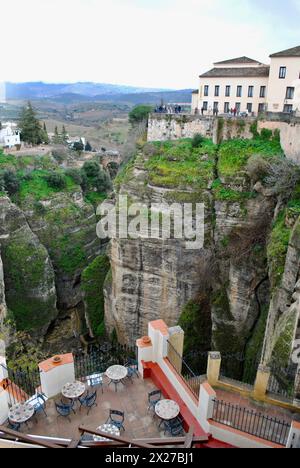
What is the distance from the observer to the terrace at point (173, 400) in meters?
9.32

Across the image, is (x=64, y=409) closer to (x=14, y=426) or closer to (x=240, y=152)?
(x=14, y=426)

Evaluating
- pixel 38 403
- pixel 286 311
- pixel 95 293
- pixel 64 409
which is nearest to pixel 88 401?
pixel 64 409

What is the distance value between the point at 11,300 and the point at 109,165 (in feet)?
96.5

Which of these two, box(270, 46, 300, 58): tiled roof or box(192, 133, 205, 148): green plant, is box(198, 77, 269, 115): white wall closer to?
box(270, 46, 300, 58): tiled roof

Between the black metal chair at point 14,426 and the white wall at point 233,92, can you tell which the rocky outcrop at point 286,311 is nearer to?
the black metal chair at point 14,426

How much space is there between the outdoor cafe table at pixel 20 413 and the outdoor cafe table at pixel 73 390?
0.97 meters

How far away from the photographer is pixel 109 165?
5338cm

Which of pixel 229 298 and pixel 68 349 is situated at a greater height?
pixel 229 298

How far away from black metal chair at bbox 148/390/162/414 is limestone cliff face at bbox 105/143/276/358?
367 inches

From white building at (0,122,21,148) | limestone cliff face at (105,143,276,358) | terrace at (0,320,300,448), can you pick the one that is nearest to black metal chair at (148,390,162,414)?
terrace at (0,320,300,448)

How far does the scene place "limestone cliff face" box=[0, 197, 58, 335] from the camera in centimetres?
2828

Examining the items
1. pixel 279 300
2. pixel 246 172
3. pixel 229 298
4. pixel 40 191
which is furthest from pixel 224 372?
pixel 40 191

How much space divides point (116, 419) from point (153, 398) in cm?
133
